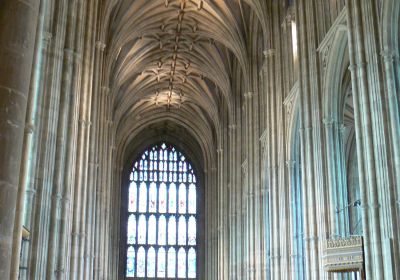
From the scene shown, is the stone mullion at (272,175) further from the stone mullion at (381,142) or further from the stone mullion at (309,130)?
the stone mullion at (381,142)

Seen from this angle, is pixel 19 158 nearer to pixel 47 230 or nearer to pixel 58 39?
pixel 47 230

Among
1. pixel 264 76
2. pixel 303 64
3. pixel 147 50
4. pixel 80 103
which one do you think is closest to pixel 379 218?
pixel 303 64

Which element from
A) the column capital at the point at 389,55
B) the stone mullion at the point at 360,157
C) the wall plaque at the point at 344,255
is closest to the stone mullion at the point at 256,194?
the wall plaque at the point at 344,255

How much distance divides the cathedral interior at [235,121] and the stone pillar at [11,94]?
2 centimetres

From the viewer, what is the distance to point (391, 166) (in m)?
16.2

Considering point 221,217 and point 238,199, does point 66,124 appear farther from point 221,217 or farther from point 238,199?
point 221,217

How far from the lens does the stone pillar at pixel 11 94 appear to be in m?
8.11

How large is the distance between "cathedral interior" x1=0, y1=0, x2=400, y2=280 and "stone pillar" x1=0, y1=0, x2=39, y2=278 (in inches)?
0.8

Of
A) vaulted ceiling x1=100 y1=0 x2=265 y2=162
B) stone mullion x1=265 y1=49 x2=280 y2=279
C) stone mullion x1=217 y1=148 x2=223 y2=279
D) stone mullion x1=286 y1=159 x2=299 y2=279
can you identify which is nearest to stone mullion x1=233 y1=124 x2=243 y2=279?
vaulted ceiling x1=100 y1=0 x2=265 y2=162

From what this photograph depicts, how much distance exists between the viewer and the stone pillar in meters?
8.11

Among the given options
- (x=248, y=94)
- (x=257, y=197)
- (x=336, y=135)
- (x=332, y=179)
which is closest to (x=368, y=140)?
(x=332, y=179)

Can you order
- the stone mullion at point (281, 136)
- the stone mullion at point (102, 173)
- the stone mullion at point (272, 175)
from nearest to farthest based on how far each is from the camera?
the stone mullion at point (281, 136)
the stone mullion at point (272, 175)
the stone mullion at point (102, 173)

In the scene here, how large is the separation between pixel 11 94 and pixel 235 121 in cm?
3156

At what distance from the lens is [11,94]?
27.9 ft
